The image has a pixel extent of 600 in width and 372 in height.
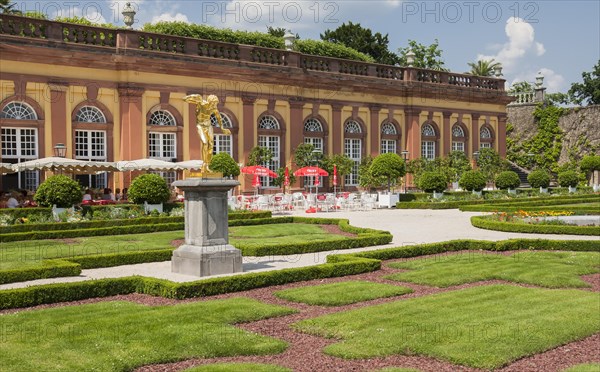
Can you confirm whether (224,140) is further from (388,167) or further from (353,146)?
(353,146)

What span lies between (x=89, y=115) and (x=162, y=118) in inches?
127

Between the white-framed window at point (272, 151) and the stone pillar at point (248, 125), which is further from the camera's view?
the white-framed window at point (272, 151)

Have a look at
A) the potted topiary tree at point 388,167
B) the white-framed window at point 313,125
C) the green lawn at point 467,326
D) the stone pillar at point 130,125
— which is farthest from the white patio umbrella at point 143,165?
the green lawn at point 467,326

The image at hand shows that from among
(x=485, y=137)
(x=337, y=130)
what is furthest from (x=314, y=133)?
(x=485, y=137)

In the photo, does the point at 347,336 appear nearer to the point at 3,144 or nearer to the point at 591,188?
the point at 3,144

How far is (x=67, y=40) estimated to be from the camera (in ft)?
89.8

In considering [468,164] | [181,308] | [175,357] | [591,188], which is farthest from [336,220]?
[591,188]

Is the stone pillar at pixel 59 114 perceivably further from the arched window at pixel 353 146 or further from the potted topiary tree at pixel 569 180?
the potted topiary tree at pixel 569 180

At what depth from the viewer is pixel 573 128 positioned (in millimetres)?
49688

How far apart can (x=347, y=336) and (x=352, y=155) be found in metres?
29.3

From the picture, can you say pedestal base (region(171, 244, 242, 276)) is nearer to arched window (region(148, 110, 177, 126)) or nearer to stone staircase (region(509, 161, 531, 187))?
arched window (region(148, 110, 177, 126))

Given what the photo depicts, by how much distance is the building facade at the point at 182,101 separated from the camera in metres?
26.3

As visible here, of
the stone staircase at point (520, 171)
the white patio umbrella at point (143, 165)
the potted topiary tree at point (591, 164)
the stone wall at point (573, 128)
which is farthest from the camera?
the stone wall at point (573, 128)

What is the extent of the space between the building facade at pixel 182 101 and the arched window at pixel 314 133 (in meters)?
0.06
